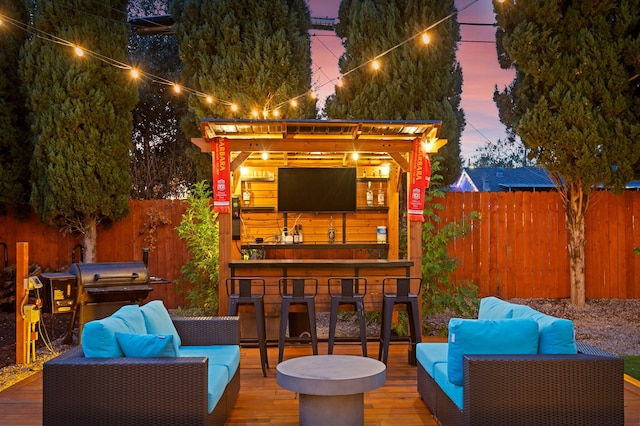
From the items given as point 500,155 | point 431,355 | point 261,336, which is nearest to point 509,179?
point 500,155

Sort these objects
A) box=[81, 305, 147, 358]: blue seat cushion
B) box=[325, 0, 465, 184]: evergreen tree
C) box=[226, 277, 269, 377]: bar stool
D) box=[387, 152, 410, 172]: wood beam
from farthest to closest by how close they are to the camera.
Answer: box=[325, 0, 465, 184]: evergreen tree, box=[387, 152, 410, 172]: wood beam, box=[226, 277, 269, 377]: bar stool, box=[81, 305, 147, 358]: blue seat cushion

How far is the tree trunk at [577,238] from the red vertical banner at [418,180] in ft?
10.7

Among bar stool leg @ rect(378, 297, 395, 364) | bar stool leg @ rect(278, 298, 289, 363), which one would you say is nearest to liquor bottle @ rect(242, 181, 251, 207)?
bar stool leg @ rect(278, 298, 289, 363)

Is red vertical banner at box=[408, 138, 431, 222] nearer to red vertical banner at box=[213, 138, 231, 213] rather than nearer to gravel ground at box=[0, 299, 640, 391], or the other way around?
gravel ground at box=[0, 299, 640, 391]

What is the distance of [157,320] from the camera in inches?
175

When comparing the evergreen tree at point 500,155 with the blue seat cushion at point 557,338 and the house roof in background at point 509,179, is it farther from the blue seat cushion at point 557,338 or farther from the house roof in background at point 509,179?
the blue seat cushion at point 557,338

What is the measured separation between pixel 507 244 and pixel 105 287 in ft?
20.5

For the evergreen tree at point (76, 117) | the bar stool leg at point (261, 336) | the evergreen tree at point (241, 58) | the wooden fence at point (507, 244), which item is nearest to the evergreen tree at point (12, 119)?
the evergreen tree at point (76, 117)

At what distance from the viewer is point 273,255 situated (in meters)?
10.2

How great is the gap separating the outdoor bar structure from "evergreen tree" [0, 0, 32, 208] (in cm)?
388

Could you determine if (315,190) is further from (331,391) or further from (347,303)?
(331,391)

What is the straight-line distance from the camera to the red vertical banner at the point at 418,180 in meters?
7.21

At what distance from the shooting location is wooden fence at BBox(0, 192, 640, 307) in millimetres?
9984

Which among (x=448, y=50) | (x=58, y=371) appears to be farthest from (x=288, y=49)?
(x=58, y=371)
